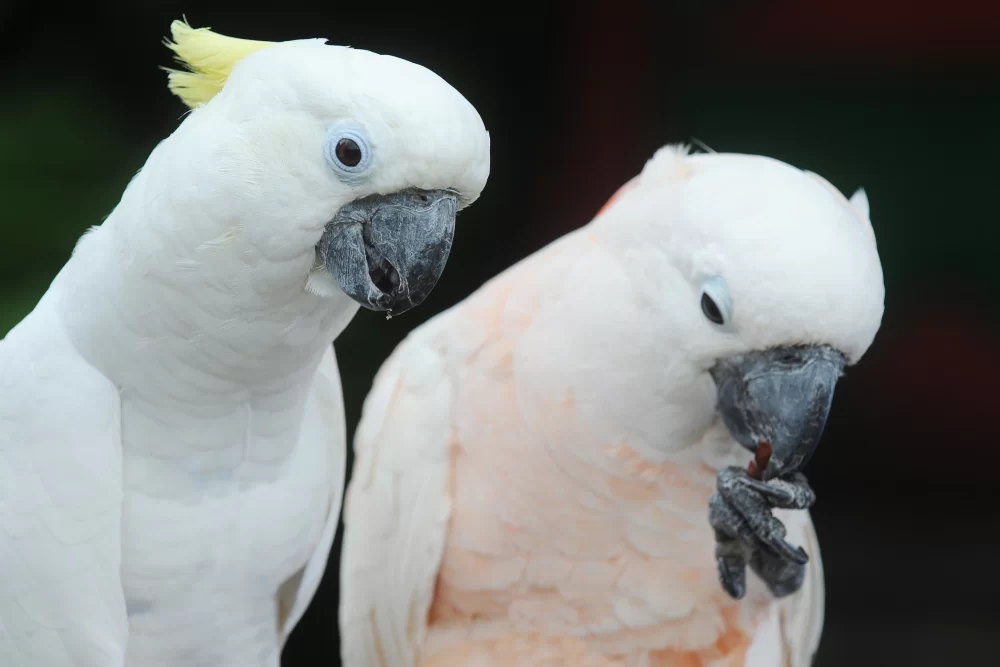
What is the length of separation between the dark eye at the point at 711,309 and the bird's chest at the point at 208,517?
27.3 inches

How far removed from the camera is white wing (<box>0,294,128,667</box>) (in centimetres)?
148

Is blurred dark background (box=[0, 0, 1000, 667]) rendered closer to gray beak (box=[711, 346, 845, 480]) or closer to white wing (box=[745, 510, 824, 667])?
white wing (box=[745, 510, 824, 667])

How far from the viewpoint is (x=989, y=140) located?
3.30 meters

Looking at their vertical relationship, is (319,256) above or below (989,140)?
above

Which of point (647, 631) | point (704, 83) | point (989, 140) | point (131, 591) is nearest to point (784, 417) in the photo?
point (647, 631)

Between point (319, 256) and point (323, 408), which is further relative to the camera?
point (323, 408)

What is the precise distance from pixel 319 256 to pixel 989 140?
2.74 meters

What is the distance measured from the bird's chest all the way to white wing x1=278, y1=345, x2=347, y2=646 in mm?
131

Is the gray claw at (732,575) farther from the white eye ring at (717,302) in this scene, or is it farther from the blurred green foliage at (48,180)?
the blurred green foliage at (48,180)

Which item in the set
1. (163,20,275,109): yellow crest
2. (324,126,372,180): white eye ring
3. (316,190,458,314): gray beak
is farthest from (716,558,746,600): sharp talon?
(163,20,275,109): yellow crest

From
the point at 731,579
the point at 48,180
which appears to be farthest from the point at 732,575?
the point at 48,180

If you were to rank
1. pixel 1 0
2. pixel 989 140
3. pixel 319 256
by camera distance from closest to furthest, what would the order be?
1. pixel 319 256
2. pixel 1 0
3. pixel 989 140

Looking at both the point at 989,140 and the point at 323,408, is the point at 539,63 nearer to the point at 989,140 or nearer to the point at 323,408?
the point at 989,140

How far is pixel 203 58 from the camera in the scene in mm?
1451
